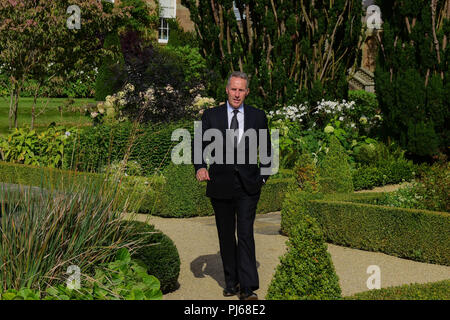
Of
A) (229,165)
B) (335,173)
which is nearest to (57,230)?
(229,165)

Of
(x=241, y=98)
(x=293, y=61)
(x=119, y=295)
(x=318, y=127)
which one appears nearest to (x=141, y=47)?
(x=293, y=61)

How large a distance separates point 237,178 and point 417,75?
8861mm

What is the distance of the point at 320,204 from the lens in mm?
8484

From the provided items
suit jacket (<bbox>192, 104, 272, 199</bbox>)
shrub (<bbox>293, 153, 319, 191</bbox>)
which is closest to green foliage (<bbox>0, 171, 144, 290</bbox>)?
suit jacket (<bbox>192, 104, 272, 199</bbox>)

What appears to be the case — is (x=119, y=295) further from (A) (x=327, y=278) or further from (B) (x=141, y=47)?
(B) (x=141, y=47)

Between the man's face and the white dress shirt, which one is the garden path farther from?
the man's face

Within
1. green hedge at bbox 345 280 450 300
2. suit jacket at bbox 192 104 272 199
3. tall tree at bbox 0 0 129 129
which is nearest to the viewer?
green hedge at bbox 345 280 450 300

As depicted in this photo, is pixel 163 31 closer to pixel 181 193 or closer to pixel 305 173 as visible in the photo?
pixel 181 193

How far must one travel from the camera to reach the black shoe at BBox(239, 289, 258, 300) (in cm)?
543

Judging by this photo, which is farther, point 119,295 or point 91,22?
point 91,22

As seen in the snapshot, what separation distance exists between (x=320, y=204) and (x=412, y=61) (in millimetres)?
6253

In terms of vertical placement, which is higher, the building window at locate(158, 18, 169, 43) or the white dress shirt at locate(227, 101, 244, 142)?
the building window at locate(158, 18, 169, 43)

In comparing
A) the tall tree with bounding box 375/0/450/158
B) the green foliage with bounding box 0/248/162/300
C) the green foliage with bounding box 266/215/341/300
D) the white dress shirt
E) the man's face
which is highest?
the tall tree with bounding box 375/0/450/158

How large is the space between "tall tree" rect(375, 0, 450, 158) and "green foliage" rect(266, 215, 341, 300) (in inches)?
366
